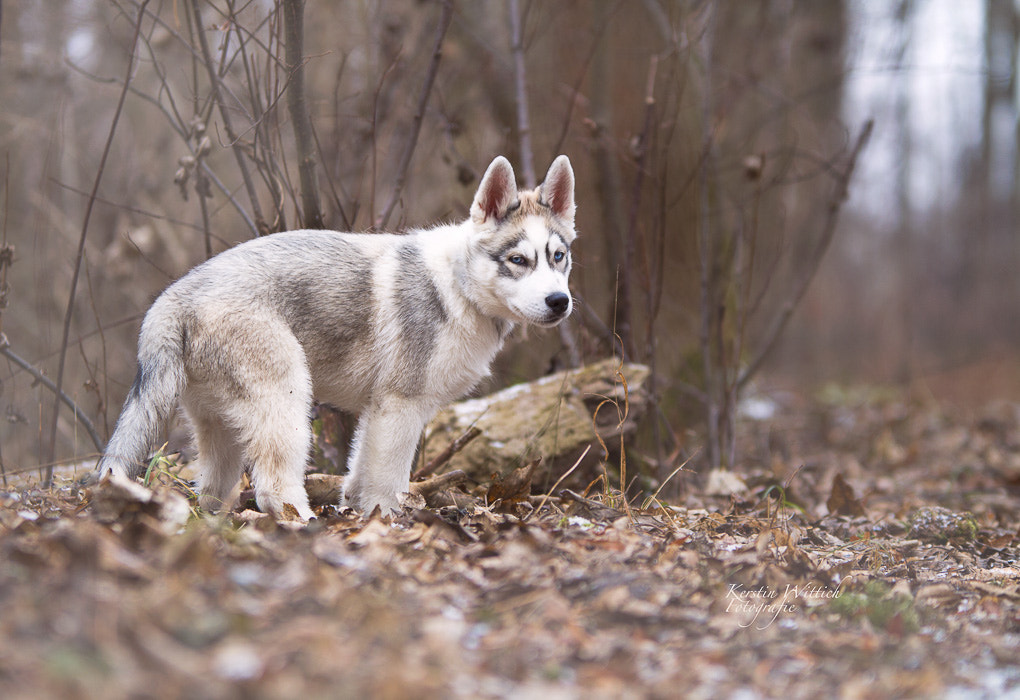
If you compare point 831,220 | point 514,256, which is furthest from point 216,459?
point 831,220

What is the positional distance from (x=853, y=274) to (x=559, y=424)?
1883cm

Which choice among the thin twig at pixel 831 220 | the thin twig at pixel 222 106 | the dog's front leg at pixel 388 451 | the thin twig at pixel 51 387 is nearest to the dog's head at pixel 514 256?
the dog's front leg at pixel 388 451

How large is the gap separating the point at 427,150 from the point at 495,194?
205 inches

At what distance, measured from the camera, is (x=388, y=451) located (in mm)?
4691

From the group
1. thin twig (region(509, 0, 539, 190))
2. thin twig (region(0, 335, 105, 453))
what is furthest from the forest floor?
thin twig (region(509, 0, 539, 190))

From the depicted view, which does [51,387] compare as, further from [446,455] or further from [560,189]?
[560,189]

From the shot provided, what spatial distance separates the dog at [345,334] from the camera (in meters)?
4.29

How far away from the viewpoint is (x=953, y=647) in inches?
131

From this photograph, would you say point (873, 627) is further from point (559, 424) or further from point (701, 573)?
point (559, 424)

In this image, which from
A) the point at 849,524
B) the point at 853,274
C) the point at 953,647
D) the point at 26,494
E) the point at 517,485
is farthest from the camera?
the point at 853,274

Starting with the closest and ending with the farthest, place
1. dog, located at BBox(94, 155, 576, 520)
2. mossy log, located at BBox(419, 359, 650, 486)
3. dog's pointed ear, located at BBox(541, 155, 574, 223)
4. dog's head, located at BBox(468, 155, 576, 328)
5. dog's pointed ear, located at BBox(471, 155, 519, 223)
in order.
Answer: dog, located at BBox(94, 155, 576, 520)
dog's head, located at BBox(468, 155, 576, 328)
dog's pointed ear, located at BBox(471, 155, 519, 223)
dog's pointed ear, located at BBox(541, 155, 574, 223)
mossy log, located at BBox(419, 359, 650, 486)

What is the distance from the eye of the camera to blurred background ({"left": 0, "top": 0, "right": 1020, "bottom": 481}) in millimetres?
5781

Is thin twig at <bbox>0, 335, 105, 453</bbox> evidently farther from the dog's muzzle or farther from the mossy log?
the dog's muzzle

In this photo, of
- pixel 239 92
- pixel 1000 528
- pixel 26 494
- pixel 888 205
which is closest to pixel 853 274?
pixel 888 205
